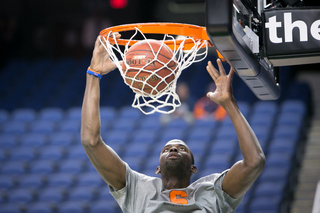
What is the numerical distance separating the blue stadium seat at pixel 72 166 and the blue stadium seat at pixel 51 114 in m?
1.09

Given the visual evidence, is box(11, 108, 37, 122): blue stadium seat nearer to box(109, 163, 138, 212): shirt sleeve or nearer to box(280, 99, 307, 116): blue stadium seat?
box(280, 99, 307, 116): blue stadium seat

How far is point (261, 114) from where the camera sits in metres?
6.25

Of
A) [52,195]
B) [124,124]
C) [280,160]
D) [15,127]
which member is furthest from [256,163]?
[15,127]

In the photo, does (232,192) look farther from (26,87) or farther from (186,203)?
(26,87)

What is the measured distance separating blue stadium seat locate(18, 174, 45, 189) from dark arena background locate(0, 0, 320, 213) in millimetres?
15

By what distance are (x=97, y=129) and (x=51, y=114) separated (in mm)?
4882

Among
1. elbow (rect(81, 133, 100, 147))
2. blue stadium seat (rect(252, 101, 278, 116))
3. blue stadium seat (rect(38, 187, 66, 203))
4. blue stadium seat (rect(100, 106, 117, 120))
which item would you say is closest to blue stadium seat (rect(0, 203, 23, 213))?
blue stadium seat (rect(38, 187, 66, 203))

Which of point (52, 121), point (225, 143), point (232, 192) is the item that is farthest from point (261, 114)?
point (232, 192)

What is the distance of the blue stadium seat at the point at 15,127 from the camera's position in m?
6.74

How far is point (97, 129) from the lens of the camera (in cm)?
230

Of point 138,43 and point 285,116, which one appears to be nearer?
point 138,43

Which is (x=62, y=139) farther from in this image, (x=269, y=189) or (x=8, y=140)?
(x=269, y=189)

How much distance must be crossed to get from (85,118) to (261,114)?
14.6 feet

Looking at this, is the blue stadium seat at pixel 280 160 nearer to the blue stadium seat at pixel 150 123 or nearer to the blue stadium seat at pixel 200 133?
the blue stadium seat at pixel 200 133
